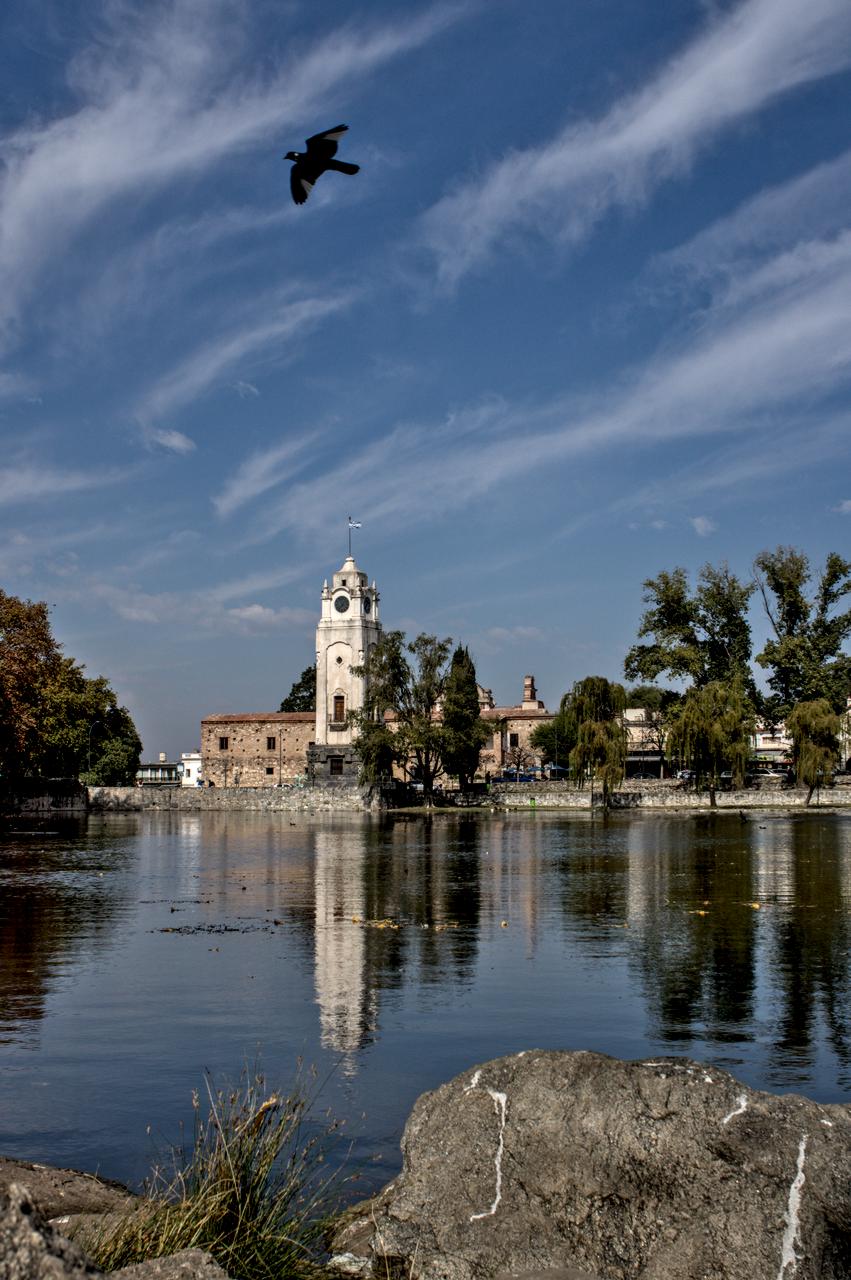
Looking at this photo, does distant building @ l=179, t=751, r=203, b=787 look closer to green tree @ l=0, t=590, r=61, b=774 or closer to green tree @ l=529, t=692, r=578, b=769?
green tree @ l=529, t=692, r=578, b=769

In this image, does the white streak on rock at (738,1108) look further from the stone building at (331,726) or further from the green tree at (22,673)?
the stone building at (331,726)

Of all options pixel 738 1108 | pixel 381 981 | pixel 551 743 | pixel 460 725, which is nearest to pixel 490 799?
pixel 460 725

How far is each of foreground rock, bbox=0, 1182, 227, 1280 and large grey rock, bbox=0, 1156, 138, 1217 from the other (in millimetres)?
2591

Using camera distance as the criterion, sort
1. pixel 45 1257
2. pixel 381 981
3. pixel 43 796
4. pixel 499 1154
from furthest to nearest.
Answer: pixel 43 796 < pixel 381 981 < pixel 499 1154 < pixel 45 1257

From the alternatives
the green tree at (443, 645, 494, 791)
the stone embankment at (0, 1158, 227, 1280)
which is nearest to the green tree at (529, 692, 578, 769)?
the green tree at (443, 645, 494, 791)

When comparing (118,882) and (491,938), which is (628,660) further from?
(491,938)

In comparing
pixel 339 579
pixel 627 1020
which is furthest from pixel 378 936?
pixel 339 579

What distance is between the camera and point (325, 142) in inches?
408

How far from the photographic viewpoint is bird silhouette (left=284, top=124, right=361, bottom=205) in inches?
404

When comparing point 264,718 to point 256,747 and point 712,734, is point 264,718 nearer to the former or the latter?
point 256,747

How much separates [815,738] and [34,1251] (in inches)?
2477

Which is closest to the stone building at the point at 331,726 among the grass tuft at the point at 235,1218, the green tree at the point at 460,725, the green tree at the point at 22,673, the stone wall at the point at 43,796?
the green tree at the point at 460,725

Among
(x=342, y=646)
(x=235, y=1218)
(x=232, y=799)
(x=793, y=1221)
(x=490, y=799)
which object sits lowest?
(x=232, y=799)

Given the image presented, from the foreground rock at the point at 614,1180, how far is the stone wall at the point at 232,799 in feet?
240
